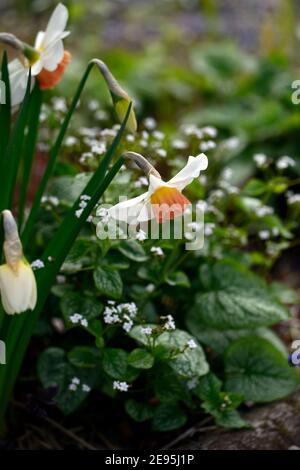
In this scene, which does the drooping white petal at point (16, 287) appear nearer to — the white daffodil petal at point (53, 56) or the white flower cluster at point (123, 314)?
the white flower cluster at point (123, 314)

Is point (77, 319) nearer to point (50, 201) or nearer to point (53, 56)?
point (50, 201)

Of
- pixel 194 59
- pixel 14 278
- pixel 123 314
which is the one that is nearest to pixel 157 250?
pixel 123 314

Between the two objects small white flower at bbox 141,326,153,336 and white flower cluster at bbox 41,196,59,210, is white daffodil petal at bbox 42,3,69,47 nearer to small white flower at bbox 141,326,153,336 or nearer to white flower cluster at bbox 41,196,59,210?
white flower cluster at bbox 41,196,59,210

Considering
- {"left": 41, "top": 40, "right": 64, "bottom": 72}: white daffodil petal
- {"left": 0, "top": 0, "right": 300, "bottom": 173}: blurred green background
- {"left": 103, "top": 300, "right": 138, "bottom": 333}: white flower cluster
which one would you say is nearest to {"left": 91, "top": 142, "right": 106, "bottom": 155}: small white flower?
{"left": 41, "top": 40, "right": 64, "bottom": 72}: white daffodil petal

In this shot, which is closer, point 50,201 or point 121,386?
point 121,386

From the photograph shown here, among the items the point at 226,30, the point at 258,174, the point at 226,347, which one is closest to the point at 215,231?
the point at 226,347
